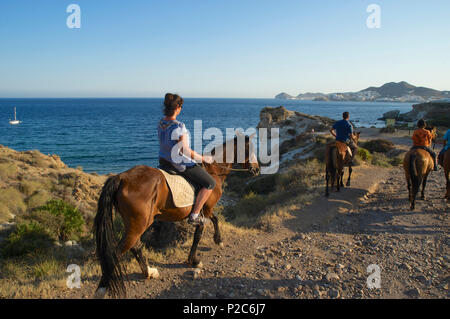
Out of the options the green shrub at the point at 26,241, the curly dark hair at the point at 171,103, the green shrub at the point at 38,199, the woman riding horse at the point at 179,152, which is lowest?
the green shrub at the point at 38,199

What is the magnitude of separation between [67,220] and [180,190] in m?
5.55

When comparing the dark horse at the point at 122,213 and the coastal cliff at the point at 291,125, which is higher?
the coastal cliff at the point at 291,125

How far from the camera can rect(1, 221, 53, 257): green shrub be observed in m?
6.82

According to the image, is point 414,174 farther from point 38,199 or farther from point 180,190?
point 38,199

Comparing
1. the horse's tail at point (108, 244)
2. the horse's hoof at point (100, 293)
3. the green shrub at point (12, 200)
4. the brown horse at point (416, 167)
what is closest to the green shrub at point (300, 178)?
the brown horse at point (416, 167)

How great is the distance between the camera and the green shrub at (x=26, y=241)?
22.4 feet

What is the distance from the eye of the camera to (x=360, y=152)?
715 inches

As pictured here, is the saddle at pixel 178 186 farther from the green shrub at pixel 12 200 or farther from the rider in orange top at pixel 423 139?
the green shrub at pixel 12 200

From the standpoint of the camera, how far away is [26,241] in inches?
281

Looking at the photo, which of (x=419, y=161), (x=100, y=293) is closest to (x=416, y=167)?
(x=419, y=161)

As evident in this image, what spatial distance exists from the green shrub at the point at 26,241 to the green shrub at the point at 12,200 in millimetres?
5256
